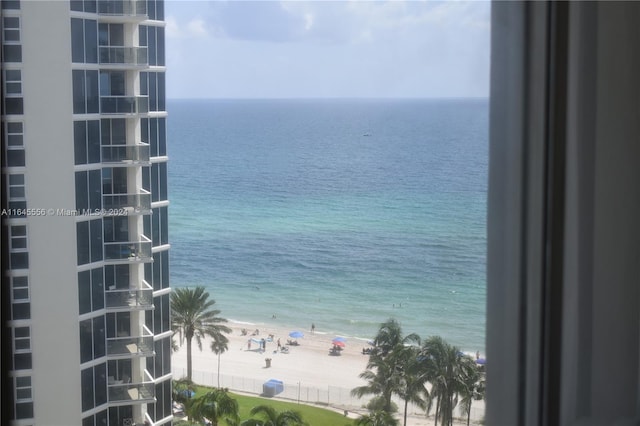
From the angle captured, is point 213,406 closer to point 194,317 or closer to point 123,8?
point 194,317

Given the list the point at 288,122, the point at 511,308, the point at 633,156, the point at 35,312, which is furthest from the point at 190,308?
the point at 633,156

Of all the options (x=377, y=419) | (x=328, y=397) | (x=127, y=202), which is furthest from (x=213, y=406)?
(x=127, y=202)

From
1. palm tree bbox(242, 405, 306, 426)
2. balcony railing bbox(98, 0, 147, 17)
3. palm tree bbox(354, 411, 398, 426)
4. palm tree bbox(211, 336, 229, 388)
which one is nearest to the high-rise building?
balcony railing bbox(98, 0, 147, 17)

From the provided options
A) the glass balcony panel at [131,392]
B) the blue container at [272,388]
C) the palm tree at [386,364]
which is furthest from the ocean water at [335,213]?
the glass balcony panel at [131,392]

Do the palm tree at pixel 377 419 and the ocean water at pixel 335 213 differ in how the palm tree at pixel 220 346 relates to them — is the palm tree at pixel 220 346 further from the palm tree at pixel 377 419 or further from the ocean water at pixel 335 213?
the palm tree at pixel 377 419

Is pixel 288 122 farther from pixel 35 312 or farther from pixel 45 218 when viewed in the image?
pixel 35 312

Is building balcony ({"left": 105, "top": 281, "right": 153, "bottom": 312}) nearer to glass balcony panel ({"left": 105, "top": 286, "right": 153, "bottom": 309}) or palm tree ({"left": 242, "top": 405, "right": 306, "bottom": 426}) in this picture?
glass balcony panel ({"left": 105, "top": 286, "right": 153, "bottom": 309})
